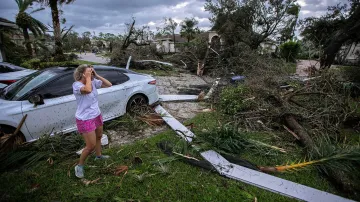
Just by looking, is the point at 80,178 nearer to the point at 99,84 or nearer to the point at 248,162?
the point at 99,84

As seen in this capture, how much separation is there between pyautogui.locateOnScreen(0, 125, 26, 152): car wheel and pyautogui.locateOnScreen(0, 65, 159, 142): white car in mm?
17

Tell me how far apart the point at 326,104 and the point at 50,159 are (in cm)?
619

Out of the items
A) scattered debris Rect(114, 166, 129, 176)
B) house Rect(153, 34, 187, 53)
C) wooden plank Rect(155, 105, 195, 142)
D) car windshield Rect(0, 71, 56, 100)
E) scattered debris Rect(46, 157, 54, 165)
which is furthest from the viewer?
house Rect(153, 34, 187, 53)

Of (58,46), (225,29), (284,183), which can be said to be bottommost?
(284,183)

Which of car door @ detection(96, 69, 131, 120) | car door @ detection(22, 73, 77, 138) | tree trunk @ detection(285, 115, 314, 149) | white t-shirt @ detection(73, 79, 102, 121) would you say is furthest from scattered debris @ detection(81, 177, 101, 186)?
tree trunk @ detection(285, 115, 314, 149)

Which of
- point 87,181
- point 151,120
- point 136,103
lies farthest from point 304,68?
point 87,181

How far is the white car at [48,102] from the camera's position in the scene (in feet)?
10.6

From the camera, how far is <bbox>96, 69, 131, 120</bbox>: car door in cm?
429

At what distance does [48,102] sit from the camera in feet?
11.5

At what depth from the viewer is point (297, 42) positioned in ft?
76.1

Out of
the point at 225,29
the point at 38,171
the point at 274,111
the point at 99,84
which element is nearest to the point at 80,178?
the point at 38,171

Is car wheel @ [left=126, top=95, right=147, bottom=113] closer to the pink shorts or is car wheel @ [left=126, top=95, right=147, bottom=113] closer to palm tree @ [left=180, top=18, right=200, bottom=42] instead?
the pink shorts

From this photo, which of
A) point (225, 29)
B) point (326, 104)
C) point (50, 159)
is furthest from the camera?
point (225, 29)

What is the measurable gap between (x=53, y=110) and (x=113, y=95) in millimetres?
1244
